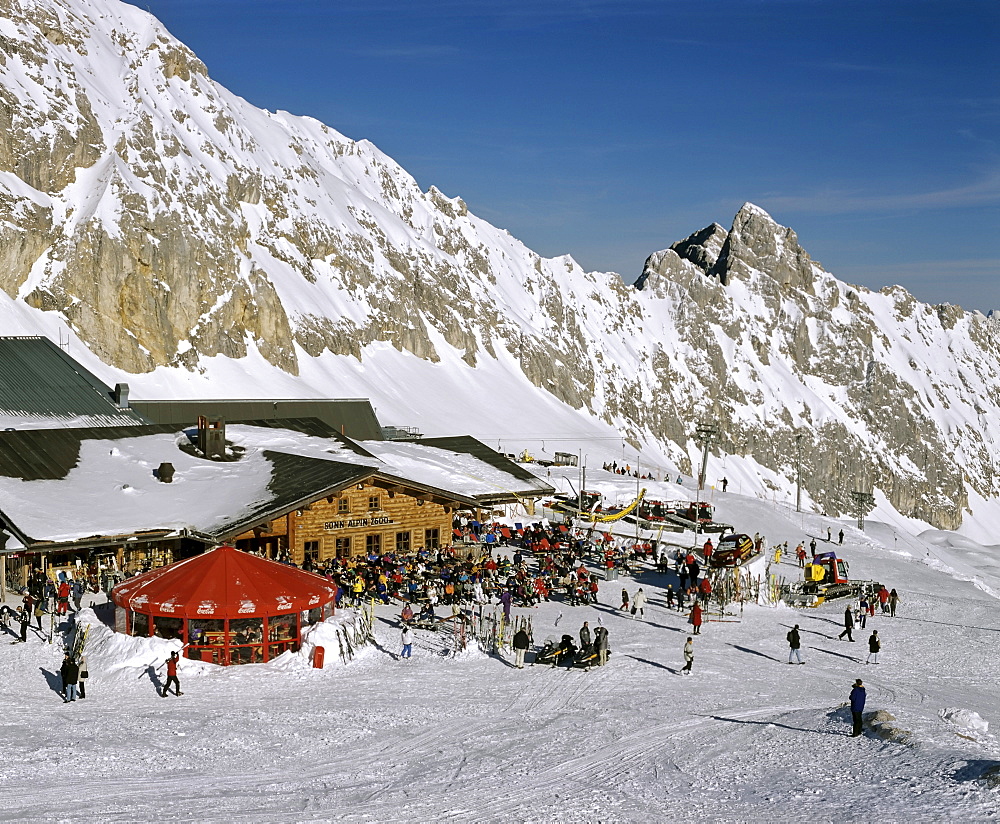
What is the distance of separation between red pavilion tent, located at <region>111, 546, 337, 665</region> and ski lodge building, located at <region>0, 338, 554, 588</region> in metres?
6.14

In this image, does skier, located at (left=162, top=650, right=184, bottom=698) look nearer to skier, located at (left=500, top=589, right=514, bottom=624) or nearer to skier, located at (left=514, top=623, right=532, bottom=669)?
skier, located at (left=514, top=623, right=532, bottom=669)

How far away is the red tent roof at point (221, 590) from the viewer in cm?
2620

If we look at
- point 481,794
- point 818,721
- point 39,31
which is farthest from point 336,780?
point 39,31

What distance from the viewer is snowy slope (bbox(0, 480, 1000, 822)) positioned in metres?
17.8

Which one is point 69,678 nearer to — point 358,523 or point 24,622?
point 24,622

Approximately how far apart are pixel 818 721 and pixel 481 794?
8.46 m

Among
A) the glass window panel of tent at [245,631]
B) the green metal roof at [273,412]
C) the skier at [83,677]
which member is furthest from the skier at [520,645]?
the green metal roof at [273,412]

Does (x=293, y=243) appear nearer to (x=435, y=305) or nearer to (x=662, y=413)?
(x=435, y=305)

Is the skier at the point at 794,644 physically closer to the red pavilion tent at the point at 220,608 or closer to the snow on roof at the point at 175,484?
the red pavilion tent at the point at 220,608

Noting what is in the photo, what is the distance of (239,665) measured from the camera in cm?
2630

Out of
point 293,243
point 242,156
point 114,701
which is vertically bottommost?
point 114,701

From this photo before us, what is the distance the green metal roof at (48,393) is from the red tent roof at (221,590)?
27389mm

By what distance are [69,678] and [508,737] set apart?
9709mm

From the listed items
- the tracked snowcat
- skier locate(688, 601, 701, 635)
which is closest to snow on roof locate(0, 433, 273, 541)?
skier locate(688, 601, 701, 635)
